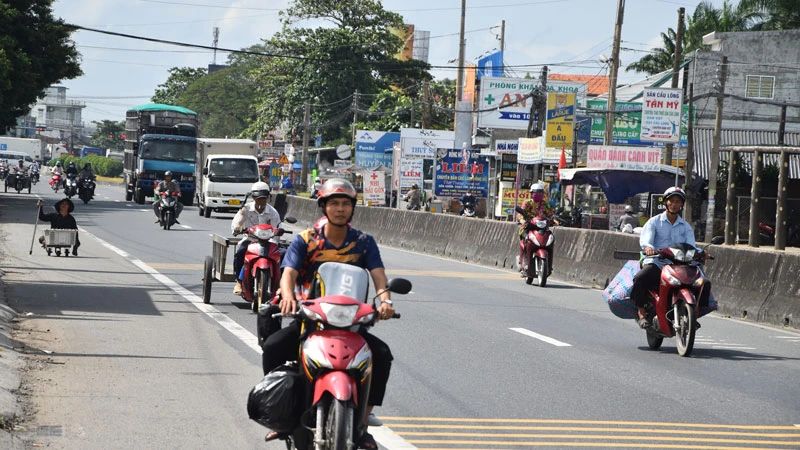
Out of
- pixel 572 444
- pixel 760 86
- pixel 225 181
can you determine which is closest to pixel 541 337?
pixel 572 444

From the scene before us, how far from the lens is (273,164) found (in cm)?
8025

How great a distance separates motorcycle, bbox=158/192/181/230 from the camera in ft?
120

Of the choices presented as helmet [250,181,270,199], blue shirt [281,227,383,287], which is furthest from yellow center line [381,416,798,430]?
helmet [250,181,270,199]

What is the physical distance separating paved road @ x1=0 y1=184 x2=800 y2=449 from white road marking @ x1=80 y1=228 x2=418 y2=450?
29mm

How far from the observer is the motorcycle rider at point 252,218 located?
1575cm

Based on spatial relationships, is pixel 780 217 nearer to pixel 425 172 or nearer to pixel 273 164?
pixel 425 172

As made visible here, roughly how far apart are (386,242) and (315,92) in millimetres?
52450

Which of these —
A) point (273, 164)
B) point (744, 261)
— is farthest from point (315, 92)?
point (744, 261)

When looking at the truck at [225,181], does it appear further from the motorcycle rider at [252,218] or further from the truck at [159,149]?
the motorcycle rider at [252,218]

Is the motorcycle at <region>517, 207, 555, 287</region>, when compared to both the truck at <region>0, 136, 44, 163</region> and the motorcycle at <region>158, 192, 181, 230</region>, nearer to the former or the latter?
the motorcycle at <region>158, 192, 181, 230</region>

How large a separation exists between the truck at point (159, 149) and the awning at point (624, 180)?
23.3 meters

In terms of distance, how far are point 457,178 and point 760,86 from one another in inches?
722

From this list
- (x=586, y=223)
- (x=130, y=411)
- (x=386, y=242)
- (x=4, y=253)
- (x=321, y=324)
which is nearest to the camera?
(x=321, y=324)

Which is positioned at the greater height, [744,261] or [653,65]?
[653,65]
